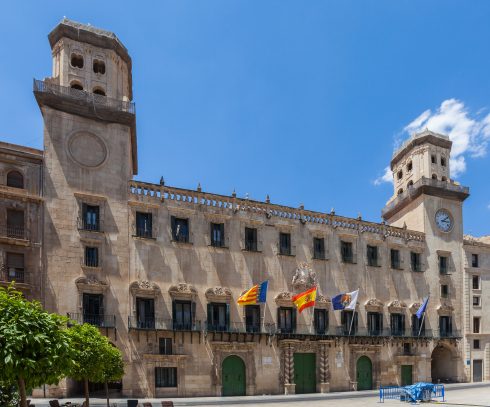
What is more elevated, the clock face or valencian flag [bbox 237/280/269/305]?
the clock face

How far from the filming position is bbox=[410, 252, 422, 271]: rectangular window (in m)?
53.1

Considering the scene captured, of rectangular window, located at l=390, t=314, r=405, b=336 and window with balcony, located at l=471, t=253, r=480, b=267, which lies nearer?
rectangular window, located at l=390, t=314, r=405, b=336

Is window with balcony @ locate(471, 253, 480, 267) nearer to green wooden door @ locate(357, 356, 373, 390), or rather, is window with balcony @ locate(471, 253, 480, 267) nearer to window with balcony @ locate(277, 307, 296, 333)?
green wooden door @ locate(357, 356, 373, 390)

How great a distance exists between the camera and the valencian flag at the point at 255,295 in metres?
Result: 40.6

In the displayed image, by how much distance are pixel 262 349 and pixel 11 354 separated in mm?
31901

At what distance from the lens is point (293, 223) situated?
154 feet

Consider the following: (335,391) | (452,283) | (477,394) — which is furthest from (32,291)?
(452,283)

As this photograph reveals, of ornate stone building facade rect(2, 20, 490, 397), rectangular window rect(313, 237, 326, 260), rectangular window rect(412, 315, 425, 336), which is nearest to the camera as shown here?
ornate stone building facade rect(2, 20, 490, 397)

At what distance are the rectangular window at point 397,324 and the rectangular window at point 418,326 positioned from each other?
137 centimetres

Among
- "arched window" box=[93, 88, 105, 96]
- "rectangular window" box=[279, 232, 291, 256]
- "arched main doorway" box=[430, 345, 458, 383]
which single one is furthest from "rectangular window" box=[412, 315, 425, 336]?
"arched window" box=[93, 88, 105, 96]

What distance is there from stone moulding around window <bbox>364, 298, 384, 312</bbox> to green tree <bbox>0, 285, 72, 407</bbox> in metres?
38.2

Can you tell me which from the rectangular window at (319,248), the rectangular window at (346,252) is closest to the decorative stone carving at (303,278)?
the rectangular window at (319,248)

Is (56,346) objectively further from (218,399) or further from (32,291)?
(218,399)

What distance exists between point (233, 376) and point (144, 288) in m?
10.4
